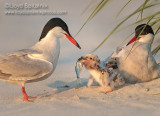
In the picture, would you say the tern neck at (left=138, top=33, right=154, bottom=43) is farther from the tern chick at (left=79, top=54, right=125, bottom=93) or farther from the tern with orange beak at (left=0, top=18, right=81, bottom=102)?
the tern with orange beak at (left=0, top=18, right=81, bottom=102)

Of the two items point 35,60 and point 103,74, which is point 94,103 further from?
point 35,60

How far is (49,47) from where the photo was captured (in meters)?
4.46

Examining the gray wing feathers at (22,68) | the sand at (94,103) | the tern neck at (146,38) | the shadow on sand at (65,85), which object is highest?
the tern neck at (146,38)

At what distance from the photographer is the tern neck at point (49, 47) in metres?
4.37

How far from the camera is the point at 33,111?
319 centimetres

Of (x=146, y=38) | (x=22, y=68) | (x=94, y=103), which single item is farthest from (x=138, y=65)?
(x=22, y=68)

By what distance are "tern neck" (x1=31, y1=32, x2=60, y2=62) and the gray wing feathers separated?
0.17 meters

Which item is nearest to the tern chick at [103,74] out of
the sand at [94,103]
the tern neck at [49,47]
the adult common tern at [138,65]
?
the sand at [94,103]

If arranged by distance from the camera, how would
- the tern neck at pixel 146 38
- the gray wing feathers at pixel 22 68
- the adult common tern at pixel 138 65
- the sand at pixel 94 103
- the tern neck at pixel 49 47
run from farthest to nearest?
1. the tern neck at pixel 146 38
2. the adult common tern at pixel 138 65
3. the tern neck at pixel 49 47
4. the gray wing feathers at pixel 22 68
5. the sand at pixel 94 103

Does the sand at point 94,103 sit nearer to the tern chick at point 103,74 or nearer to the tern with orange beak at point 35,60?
the tern chick at point 103,74

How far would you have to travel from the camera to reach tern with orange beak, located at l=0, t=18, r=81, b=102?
13.5 ft

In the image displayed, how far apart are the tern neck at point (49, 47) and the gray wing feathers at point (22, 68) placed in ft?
0.57

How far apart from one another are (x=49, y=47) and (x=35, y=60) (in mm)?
352

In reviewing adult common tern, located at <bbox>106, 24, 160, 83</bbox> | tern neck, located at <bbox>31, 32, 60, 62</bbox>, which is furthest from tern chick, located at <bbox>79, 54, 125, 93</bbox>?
tern neck, located at <bbox>31, 32, 60, 62</bbox>
